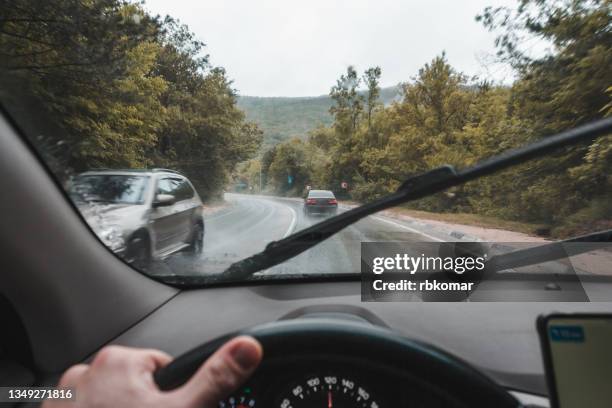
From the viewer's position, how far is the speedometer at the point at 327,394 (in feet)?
4.78

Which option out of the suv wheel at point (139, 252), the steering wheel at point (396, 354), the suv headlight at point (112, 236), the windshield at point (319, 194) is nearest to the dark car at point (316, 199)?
the windshield at point (319, 194)

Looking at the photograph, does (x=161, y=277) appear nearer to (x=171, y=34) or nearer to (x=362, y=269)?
(x=362, y=269)

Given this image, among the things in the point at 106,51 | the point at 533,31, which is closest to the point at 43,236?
the point at 106,51

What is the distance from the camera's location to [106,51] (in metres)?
2.32

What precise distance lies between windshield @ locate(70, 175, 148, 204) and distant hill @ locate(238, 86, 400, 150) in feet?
3.78

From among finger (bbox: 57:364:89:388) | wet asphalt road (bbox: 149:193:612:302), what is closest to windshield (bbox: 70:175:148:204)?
wet asphalt road (bbox: 149:193:612:302)

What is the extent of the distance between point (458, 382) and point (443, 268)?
164cm

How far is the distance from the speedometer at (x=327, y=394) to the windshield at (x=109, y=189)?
4.88 feet

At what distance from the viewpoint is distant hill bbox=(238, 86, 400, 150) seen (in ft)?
10.9

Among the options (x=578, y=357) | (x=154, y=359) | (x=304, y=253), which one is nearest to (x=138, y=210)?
(x=304, y=253)

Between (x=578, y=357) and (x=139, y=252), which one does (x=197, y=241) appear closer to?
(x=139, y=252)

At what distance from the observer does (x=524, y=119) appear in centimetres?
264

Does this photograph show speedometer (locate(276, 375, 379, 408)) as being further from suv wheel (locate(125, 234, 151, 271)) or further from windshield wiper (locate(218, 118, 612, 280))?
suv wheel (locate(125, 234, 151, 271))

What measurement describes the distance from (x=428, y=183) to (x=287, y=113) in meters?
2.24
